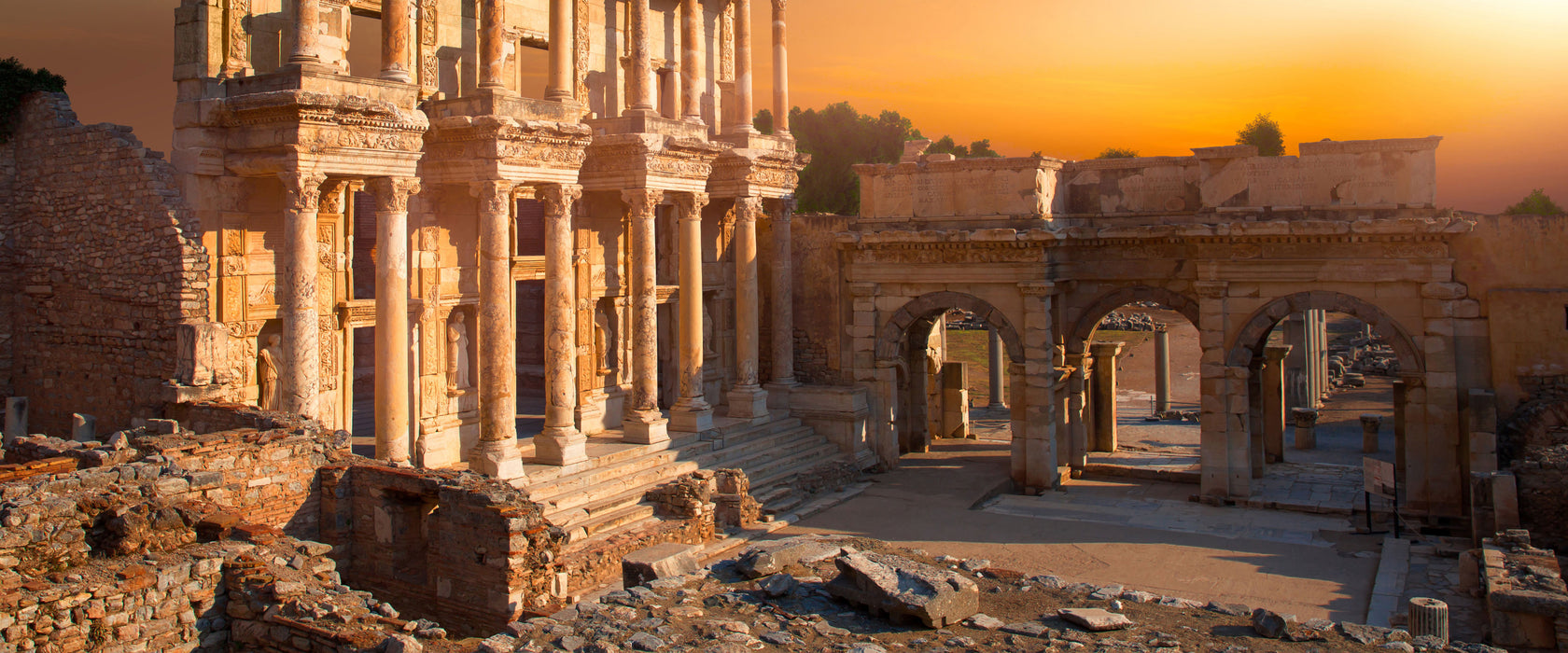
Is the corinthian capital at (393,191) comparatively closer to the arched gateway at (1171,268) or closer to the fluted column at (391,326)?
the fluted column at (391,326)

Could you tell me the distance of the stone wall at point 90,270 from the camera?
51.6ft

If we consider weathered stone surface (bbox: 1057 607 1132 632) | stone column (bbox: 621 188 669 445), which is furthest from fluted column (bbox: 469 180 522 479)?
weathered stone surface (bbox: 1057 607 1132 632)

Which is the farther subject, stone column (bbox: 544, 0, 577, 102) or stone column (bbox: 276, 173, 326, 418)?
stone column (bbox: 544, 0, 577, 102)

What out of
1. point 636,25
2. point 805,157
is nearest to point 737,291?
point 805,157

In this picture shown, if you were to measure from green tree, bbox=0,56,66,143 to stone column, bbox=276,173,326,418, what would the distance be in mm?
5663

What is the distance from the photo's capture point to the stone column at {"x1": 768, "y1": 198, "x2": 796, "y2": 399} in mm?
24375

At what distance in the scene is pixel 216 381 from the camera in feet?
51.4

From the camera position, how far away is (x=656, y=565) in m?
12.2

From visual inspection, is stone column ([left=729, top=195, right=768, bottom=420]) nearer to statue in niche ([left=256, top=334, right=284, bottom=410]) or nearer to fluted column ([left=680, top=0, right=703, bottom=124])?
fluted column ([left=680, top=0, right=703, bottom=124])

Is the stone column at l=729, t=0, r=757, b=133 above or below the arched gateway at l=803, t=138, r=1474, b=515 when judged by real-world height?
above

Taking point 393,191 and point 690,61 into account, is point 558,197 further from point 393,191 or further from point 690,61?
point 690,61

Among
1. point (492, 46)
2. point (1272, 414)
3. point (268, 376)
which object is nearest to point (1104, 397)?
point (1272, 414)

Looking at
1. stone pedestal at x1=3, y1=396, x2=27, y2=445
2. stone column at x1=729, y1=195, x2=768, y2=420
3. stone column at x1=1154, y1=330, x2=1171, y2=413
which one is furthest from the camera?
stone column at x1=1154, y1=330, x2=1171, y2=413

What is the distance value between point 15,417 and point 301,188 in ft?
22.3
